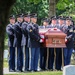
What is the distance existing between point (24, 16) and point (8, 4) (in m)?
7.91

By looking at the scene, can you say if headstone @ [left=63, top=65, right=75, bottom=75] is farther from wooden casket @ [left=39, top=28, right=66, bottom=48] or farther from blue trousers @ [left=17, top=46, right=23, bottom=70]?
blue trousers @ [left=17, top=46, right=23, bottom=70]

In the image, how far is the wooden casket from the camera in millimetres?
13875

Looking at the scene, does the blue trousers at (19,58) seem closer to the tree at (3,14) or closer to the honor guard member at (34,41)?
the honor guard member at (34,41)

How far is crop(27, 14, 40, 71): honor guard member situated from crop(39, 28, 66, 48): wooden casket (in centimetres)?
33

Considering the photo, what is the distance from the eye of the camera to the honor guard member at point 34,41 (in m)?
13.6

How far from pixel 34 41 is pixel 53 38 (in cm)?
69

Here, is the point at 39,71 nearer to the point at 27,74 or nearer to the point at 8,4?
the point at 27,74

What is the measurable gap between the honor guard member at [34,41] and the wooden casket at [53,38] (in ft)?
1.07

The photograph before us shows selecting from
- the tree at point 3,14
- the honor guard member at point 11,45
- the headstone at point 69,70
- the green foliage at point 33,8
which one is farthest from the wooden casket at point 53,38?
the green foliage at point 33,8

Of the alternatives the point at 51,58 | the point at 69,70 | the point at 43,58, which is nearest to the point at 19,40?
the point at 43,58

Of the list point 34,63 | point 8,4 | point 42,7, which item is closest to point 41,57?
point 34,63

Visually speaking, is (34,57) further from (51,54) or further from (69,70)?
(69,70)

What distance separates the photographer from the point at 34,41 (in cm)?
1381

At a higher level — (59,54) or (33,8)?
(33,8)
